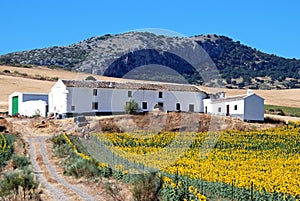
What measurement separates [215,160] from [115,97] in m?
22.8

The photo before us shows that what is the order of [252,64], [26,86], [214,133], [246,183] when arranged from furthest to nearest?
[252,64] → [26,86] → [214,133] → [246,183]

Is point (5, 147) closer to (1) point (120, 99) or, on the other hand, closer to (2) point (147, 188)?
(2) point (147, 188)

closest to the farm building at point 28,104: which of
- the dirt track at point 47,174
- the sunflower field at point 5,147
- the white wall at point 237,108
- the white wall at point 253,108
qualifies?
the dirt track at point 47,174

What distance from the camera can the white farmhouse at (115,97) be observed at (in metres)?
47.0

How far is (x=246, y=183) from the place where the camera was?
1567cm

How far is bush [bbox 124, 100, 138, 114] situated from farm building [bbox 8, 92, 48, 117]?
332 inches

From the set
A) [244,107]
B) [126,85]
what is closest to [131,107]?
[126,85]

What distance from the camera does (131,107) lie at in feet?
153

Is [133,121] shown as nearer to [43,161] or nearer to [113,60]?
[43,161]

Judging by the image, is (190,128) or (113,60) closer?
(190,128)

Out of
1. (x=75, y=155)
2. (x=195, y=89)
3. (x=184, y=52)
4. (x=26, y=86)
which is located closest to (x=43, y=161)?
(x=75, y=155)

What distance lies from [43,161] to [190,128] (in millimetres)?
20032

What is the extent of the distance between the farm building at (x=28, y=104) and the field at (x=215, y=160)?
13683mm

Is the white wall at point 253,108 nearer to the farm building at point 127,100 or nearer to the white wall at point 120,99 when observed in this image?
the farm building at point 127,100
